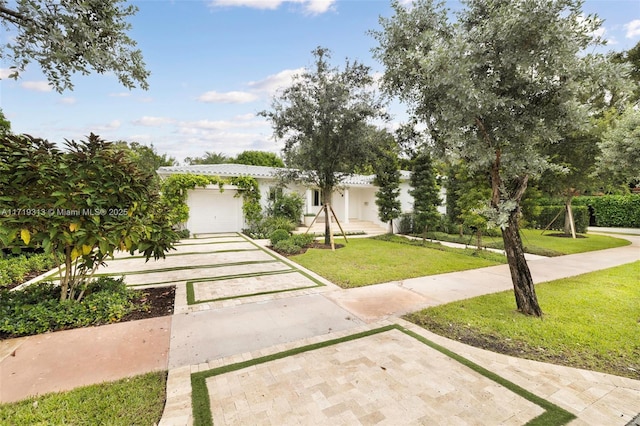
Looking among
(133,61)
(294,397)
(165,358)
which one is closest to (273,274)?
(165,358)

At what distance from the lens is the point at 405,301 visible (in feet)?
17.8

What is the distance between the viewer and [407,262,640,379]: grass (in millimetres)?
3488

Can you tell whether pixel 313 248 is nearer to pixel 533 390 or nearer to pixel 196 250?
pixel 196 250

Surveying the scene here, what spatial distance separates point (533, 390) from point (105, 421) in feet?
13.2

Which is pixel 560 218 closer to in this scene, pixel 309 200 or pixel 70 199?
pixel 309 200

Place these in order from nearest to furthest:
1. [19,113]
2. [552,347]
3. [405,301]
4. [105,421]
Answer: [105,421]
[552,347]
[405,301]
[19,113]

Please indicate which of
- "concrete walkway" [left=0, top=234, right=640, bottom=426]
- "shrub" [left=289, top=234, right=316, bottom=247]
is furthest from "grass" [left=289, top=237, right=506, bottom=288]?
"concrete walkway" [left=0, top=234, right=640, bottom=426]

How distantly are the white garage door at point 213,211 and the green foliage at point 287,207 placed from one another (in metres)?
2.11

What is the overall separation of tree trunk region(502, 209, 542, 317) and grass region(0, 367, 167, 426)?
5.24 m

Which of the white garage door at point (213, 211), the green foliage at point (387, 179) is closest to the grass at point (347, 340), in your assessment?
the green foliage at point (387, 179)

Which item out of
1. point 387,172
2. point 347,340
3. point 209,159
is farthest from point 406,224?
point 209,159

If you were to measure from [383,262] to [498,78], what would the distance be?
6.05m

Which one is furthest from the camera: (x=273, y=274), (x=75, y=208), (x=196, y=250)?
(x=196, y=250)

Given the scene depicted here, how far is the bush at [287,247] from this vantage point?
34.5 feet
